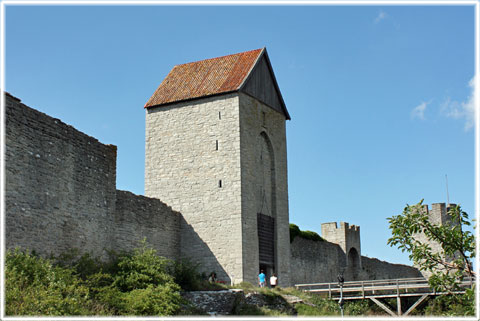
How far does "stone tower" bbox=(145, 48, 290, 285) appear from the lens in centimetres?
2216

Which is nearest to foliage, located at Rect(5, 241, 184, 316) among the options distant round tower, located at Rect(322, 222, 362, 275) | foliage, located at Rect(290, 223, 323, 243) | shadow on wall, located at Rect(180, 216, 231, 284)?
shadow on wall, located at Rect(180, 216, 231, 284)

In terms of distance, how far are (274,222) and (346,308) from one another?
4.22m

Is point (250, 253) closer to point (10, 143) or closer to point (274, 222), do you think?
point (274, 222)

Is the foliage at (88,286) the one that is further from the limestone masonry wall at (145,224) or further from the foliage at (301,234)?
the foliage at (301,234)

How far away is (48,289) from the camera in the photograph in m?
13.3

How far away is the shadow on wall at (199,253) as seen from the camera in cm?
2188

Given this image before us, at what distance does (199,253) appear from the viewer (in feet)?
73.0

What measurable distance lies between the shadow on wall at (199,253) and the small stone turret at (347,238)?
→ 48.4 feet

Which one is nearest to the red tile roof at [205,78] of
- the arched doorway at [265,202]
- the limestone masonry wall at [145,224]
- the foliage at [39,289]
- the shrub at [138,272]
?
the arched doorway at [265,202]

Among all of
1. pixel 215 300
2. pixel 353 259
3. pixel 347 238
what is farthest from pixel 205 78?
pixel 353 259

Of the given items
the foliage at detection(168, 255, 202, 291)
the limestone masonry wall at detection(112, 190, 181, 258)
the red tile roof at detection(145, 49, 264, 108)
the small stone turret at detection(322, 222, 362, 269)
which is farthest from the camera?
the small stone turret at detection(322, 222, 362, 269)

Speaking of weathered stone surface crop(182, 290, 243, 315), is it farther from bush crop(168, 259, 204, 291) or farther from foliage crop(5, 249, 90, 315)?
foliage crop(5, 249, 90, 315)

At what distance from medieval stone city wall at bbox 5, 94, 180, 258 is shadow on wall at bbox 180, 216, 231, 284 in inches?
85.8

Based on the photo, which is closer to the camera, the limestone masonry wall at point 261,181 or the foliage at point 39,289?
the foliage at point 39,289
